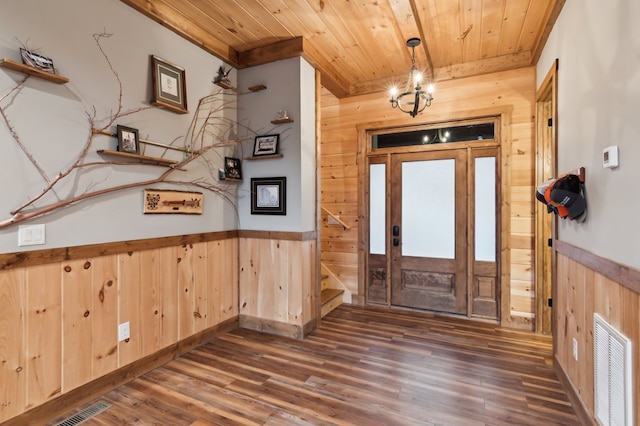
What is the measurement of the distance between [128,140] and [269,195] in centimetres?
140

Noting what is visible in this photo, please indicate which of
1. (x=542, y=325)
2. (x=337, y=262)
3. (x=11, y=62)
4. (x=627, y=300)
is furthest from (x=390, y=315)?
(x=11, y=62)

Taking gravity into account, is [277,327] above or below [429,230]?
below

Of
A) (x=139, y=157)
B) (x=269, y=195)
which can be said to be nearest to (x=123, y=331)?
(x=139, y=157)

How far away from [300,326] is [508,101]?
3.33 m

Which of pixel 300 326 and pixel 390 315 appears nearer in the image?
pixel 300 326

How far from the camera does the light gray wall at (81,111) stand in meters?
1.88

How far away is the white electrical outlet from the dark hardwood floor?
1.14ft

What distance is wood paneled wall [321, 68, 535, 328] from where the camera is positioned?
357cm

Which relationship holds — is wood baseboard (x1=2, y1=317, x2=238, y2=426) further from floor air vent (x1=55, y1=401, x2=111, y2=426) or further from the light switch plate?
the light switch plate

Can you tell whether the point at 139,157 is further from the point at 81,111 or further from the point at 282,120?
the point at 282,120

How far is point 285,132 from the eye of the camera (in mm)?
3381

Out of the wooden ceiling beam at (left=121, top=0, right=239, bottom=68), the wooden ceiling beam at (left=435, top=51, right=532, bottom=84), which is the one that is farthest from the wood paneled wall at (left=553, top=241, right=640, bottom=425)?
the wooden ceiling beam at (left=121, top=0, right=239, bottom=68)

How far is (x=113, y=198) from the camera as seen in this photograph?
7.84 ft

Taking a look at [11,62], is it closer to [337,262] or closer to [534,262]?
[337,262]
